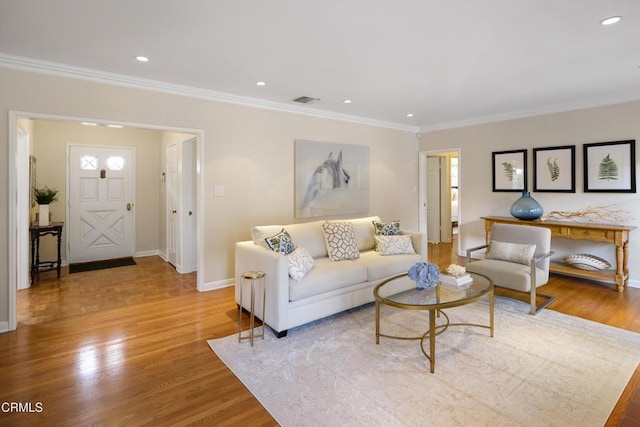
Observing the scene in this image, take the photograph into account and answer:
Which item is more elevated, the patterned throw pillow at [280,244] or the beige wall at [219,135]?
the beige wall at [219,135]

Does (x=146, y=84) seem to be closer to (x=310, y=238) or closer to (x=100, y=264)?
(x=310, y=238)

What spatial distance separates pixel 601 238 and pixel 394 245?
2600 millimetres

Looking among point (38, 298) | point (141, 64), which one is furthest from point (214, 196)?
point (38, 298)

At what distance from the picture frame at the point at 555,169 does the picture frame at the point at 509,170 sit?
0.17 m

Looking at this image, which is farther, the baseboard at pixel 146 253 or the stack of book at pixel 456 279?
the baseboard at pixel 146 253

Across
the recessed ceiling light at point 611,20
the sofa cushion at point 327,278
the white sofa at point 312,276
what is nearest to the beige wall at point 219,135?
the white sofa at point 312,276

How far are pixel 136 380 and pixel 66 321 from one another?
154cm

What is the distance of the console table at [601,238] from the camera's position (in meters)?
4.07

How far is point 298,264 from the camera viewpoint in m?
3.05

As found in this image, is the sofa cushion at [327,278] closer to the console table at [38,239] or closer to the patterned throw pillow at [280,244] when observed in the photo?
the patterned throw pillow at [280,244]

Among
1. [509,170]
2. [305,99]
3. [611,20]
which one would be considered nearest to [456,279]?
[611,20]

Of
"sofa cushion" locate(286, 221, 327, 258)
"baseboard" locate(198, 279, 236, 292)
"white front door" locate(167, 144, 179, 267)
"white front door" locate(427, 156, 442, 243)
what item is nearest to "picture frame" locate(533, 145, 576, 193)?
"white front door" locate(427, 156, 442, 243)

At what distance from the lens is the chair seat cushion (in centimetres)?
345

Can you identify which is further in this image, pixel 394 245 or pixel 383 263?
pixel 394 245
